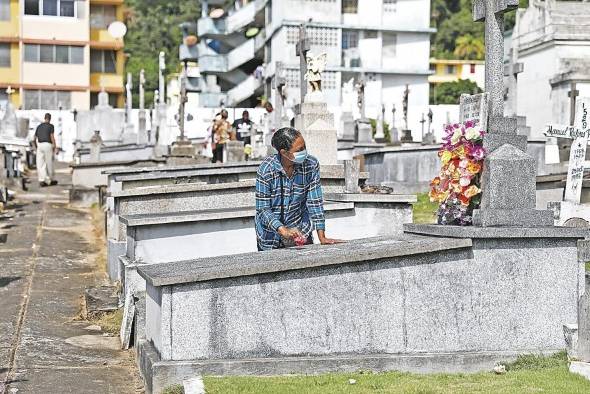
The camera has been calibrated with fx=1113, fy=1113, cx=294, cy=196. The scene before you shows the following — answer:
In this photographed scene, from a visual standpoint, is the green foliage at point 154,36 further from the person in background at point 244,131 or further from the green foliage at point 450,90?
the person in background at point 244,131

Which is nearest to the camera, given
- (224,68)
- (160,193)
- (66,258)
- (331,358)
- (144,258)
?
(331,358)

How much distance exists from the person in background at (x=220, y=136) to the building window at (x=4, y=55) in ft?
110

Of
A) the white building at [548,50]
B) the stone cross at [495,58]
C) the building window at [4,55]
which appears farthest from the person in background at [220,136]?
the building window at [4,55]

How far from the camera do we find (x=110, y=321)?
10.5 m

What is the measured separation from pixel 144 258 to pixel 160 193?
2.55 meters

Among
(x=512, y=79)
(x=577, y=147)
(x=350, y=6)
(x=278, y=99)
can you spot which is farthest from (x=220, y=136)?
(x=350, y=6)

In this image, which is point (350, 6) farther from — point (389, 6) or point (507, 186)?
point (507, 186)

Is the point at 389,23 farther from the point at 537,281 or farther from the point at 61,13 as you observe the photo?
the point at 537,281

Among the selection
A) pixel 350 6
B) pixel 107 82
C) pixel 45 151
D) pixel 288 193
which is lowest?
pixel 45 151

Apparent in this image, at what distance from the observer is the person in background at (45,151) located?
27.6 meters

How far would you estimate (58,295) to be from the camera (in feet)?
39.3

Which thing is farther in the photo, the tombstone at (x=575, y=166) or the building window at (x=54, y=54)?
the building window at (x=54, y=54)

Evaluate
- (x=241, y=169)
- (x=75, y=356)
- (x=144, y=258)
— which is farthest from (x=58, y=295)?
(x=241, y=169)

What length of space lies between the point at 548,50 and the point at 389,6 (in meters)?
17.2
